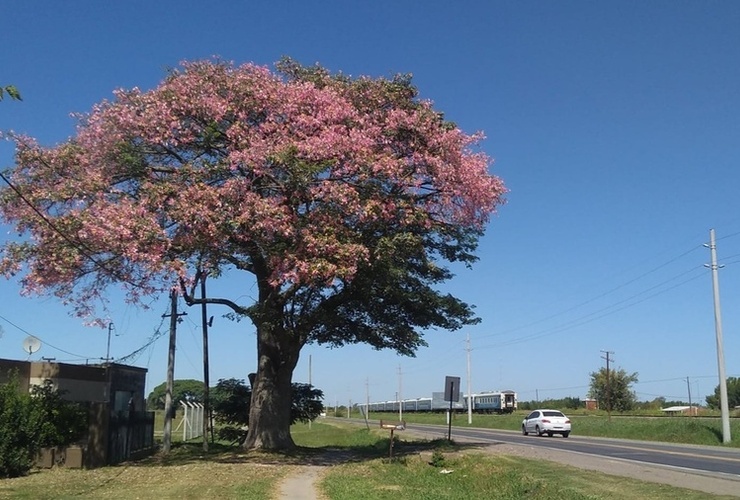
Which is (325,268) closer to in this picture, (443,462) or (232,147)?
(232,147)

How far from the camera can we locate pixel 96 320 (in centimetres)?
2030

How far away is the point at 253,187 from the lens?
777 inches

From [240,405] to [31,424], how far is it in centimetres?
1338

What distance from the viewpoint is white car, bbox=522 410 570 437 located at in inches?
1721

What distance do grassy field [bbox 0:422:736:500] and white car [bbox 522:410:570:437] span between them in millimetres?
22262

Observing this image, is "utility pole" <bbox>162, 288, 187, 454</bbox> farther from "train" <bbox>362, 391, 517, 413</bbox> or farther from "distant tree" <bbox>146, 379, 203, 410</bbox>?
"distant tree" <bbox>146, 379, 203, 410</bbox>

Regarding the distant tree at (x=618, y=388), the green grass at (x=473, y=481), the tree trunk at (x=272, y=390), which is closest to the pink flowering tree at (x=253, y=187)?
the tree trunk at (x=272, y=390)

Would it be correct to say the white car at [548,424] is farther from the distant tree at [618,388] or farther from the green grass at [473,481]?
the distant tree at [618,388]

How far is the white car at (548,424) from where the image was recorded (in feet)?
143

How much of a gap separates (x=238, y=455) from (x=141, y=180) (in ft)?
30.0

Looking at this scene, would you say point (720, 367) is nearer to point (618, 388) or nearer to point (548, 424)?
point (548, 424)

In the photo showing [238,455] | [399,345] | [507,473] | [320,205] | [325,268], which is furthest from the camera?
[399,345]

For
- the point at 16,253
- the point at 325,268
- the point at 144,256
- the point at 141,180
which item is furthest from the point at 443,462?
the point at 16,253

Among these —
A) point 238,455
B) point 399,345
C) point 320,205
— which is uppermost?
point 320,205
